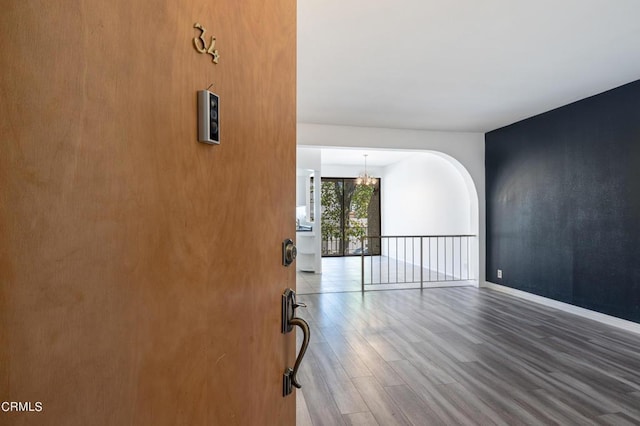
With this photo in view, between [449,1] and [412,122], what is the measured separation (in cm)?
291

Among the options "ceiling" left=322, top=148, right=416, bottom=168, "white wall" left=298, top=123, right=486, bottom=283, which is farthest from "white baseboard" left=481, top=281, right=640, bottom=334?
"ceiling" left=322, top=148, right=416, bottom=168

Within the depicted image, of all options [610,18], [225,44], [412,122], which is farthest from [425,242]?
[225,44]

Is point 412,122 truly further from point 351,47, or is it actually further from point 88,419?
point 88,419

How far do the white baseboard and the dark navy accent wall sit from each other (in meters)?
0.07

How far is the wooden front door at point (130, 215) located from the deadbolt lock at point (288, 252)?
0.12 metres

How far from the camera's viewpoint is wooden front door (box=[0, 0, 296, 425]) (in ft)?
1.10

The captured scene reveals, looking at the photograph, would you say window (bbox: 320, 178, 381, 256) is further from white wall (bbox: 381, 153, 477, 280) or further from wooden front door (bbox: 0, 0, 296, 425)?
wooden front door (bbox: 0, 0, 296, 425)

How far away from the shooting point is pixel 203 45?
579 millimetres

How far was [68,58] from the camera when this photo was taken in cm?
37

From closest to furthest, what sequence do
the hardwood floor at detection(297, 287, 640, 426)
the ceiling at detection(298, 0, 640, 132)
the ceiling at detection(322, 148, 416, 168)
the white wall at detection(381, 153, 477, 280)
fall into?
the hardwood floor at detection(297, 287, 640, 426) < the ceiling at detection(298, 0, 640, 132) < the white wall at detection(381, 153, 477, 280) < the ceiling at detection(322, 148, 416, 168)

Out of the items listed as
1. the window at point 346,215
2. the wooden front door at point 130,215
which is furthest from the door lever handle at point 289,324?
the window at point 346,215

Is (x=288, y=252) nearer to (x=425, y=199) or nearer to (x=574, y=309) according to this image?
(x=574, y=309)

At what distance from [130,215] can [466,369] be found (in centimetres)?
290

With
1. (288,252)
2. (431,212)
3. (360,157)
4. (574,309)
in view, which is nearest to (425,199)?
(431,212)
